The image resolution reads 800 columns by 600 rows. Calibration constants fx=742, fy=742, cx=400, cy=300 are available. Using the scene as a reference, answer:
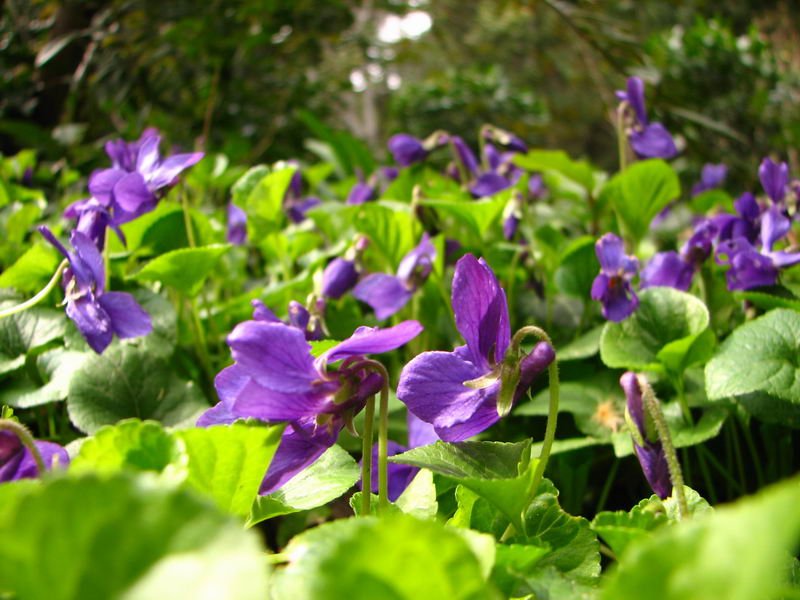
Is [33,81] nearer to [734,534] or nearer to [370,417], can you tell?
[370,417]

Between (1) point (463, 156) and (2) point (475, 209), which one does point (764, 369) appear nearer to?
(2) point (475, 209)

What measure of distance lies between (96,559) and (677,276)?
1.35 meters

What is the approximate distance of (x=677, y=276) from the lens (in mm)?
1521

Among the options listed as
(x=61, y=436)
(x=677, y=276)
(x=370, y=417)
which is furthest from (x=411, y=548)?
(x=677, y=276)

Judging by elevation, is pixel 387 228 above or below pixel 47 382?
below

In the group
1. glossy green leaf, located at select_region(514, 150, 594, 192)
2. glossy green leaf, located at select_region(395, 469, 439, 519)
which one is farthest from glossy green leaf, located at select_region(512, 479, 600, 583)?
glossy green leaf, located at select_region(514, 150, 594, 192)

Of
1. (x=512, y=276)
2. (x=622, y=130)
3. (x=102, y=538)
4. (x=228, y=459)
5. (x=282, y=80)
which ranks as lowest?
(x=282, y=80)

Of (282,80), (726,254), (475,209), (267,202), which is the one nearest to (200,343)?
(267,202)

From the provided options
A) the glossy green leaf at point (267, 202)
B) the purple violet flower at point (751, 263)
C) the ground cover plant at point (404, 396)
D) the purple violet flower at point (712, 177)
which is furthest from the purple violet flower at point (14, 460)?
the purple violet flower at point (712, 177)

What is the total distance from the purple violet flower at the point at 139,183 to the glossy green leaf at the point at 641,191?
3.12 feet

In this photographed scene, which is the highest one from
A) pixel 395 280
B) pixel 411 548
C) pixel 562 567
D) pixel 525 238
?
pixel 411 548

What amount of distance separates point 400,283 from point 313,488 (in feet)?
2.61

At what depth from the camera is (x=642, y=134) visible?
1.92 metres

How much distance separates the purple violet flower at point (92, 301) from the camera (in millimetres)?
1117
